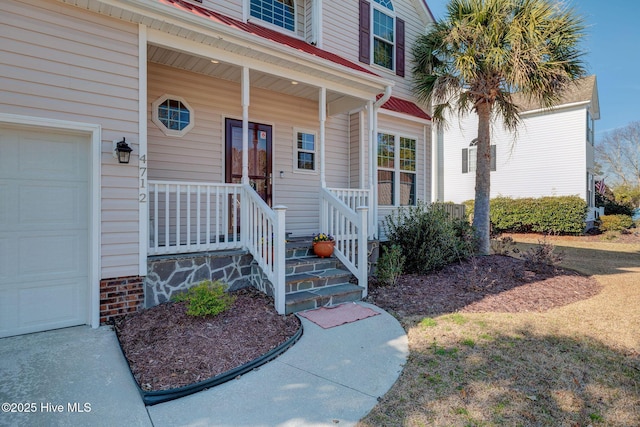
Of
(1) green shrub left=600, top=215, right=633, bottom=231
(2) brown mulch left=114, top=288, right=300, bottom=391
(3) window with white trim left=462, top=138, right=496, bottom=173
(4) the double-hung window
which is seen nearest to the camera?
(2) brown mulch left=114, top=288, right=300, bottom=391

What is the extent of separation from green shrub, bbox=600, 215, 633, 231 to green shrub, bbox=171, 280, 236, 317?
17.4m

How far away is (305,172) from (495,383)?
17.9 ft

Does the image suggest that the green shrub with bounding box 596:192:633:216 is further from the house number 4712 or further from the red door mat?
the house number 4712

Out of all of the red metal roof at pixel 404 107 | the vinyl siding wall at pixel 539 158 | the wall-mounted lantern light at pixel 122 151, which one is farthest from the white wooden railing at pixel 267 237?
the vinyl siding wall at pixel 539 158

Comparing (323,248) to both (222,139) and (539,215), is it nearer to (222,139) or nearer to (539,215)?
(222,139)

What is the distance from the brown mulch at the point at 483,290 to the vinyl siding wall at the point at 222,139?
2.67 m

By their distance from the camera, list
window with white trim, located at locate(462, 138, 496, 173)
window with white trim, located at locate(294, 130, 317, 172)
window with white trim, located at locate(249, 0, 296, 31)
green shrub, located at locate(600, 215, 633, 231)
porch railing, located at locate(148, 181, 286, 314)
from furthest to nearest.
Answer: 1. window with white trim, located at locate(462, 138, 496, 173)
2. green shrub, located at locate(600, 215, 633, 231)
3. window with white trim, located at locate(294, 130, 317, 172)
4. window with white trim, located at locate(249, 0, 296, 31)
5. porch railing, located at locate(148, 181, 286, 314)

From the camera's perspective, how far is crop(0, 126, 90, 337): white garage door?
362cm

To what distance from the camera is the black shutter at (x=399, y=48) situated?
29.9 feet

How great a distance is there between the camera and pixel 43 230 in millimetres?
3797

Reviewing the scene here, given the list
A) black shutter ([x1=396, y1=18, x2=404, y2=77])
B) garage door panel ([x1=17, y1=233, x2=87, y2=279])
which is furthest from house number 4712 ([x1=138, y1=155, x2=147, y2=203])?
black shutter ([x1=396, y1=18, x2=404, y2=77])

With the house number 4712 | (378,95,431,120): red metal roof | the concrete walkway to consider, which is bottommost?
the concrete walkway

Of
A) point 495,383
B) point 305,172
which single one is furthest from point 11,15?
point 495,383

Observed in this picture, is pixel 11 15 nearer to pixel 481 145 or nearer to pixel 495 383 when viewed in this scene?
pixel 495 383
